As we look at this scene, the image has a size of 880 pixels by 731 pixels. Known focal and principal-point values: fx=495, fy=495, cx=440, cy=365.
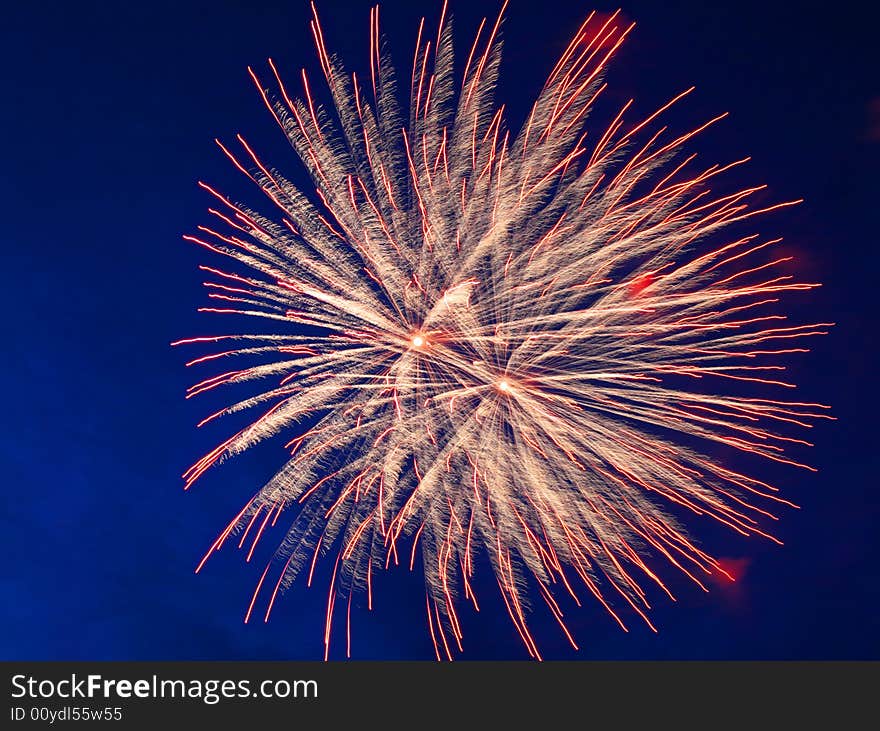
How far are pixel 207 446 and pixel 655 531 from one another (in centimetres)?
319

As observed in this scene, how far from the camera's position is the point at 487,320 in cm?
292

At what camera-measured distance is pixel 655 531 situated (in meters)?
3.34

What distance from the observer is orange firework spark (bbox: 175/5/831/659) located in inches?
114

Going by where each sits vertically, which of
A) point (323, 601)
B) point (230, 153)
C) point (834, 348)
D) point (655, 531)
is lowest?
point (655, 531)

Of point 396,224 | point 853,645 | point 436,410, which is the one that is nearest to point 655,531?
point 436,410

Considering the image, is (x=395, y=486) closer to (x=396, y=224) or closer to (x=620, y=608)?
(x=396, y=224)

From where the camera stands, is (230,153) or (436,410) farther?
(230,153)

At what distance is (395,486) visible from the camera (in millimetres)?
3129

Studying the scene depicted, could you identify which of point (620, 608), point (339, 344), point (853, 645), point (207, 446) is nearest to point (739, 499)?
point (620, 608)

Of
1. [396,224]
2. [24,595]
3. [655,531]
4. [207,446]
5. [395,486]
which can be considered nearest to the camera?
[396,224]

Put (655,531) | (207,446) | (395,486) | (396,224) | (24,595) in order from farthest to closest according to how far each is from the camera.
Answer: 1. (24,595)
2. (207,446)
3. (655,531)
4. (395,486)
5. (396,224)

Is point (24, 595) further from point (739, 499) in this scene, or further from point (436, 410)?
point (739, 499)

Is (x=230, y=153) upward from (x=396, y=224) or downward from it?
upward

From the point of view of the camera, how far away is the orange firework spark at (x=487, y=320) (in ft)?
9.52
